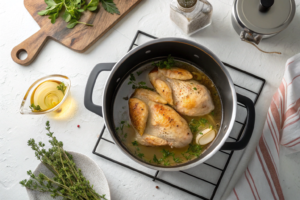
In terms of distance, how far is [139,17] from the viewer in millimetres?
1582

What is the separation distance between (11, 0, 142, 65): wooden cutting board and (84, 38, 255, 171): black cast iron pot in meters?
0.37

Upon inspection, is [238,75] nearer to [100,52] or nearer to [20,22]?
[100,52]

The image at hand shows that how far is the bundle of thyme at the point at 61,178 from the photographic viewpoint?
4.14ft

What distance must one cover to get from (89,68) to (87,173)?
2.22ft

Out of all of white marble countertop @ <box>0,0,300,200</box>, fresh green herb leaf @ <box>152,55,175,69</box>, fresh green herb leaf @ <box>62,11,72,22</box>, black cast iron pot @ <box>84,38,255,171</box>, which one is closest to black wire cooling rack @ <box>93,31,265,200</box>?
white marble countertop @ <box>0,0,300,200</box>

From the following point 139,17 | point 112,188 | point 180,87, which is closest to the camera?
point 180,87

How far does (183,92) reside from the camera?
1.35 meters

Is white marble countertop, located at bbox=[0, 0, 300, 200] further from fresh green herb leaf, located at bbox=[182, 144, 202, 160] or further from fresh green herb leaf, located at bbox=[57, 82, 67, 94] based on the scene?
fresh green herb leaf, located at bbox=[182, 144, 202, 160]

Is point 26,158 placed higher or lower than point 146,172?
lower

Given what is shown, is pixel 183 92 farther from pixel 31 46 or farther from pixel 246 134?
pixel 31 46

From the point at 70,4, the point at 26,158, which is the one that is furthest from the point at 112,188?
the point at 70,4

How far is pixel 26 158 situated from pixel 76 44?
829mm

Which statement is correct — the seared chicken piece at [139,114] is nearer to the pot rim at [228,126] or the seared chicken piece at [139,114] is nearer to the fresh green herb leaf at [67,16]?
the pot rim at [228,126]

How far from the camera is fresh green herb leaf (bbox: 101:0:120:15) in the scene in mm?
1545
